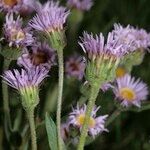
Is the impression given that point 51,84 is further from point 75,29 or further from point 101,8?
point 101,8

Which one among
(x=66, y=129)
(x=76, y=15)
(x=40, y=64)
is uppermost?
(x=76, y=15)

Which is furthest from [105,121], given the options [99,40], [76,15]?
[76,15]

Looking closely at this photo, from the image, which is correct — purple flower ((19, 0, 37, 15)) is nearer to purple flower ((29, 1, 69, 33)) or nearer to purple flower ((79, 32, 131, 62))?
purple flower ((29, 1, 69, 33))

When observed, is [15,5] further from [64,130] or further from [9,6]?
[64,130]

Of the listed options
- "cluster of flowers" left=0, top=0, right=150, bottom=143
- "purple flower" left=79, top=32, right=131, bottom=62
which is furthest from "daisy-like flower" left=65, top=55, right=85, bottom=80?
"purple flower" left=79, top=32, right=131, bottom=62

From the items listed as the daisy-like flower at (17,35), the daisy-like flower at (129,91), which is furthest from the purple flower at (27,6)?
the daisy-like flower at (129,91)

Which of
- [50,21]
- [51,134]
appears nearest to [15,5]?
[50,21]

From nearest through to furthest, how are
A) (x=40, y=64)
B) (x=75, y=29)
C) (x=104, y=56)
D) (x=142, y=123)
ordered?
(x=104, y=56)
(x=40, y=64)
(x=142, y=123)
(x=75, y=29)
